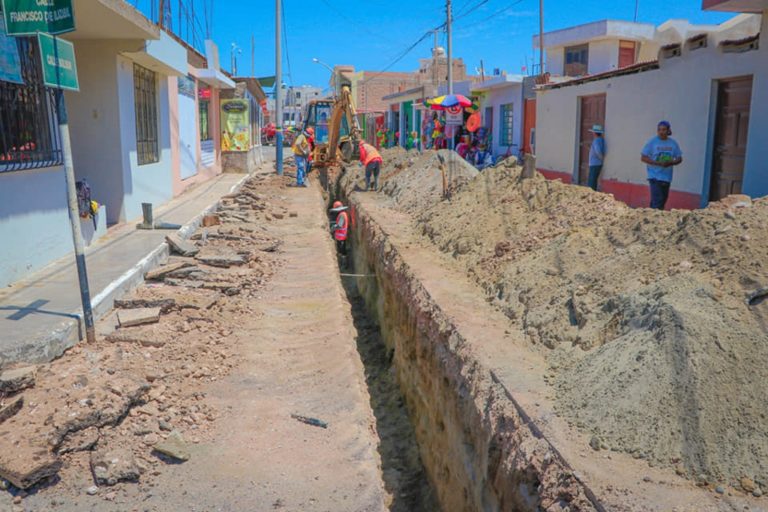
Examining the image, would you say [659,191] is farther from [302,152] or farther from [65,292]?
[302,152]

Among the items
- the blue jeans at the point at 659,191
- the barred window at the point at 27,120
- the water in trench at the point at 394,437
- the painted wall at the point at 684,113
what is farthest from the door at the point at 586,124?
the barred window at the point at 27,120

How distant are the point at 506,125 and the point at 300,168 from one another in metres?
8.97

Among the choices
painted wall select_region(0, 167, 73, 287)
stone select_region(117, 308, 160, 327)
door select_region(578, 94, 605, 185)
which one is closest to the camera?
stone select_region(117, 308, 160, 327)

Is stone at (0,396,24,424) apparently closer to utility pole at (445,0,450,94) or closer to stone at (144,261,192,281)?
stone at (144,261,192,281)

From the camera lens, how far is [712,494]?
11.2ft

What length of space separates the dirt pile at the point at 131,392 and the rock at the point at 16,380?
19mm

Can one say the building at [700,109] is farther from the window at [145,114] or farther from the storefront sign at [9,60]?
the window at [145,114]

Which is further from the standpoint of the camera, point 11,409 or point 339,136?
point 339,136

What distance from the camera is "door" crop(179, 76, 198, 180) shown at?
53.6ft

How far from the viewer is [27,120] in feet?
23.3

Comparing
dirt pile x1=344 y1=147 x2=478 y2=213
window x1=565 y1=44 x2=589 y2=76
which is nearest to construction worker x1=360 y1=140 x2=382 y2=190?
dirt pile x1=344 y1=147 x2=478 y2=213

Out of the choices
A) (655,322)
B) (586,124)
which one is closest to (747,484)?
(655,322)

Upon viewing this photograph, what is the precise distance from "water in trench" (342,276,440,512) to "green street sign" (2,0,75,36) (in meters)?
4.49

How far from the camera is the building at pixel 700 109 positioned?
357 inches
